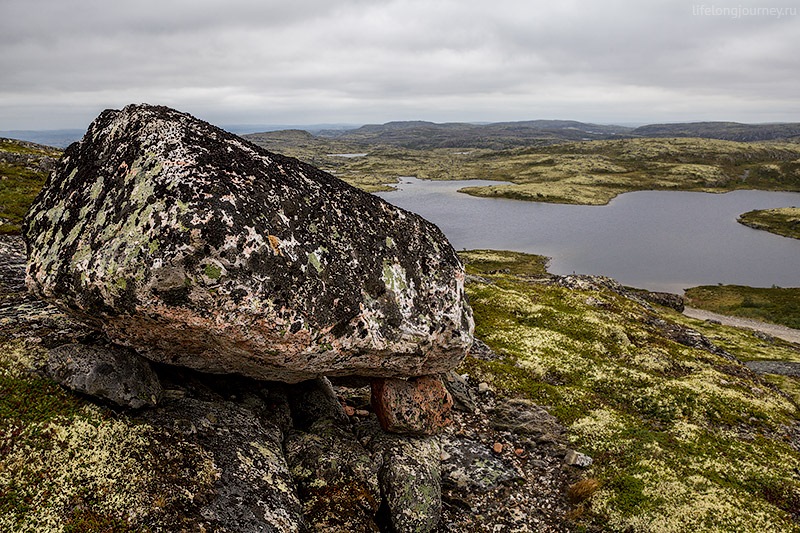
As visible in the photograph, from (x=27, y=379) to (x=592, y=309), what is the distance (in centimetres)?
4893

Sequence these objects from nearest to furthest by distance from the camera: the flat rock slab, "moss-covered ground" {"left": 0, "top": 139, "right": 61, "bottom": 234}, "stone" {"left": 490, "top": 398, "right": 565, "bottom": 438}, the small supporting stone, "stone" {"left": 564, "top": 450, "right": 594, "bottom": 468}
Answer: the small supporting stone → "stone" {"left": 564, "top": 450, "right": 594, "bottom": 468} → "stone" {"left": 490, "top": 398, "right": 565, "bottom": 438} → "moss-covered ground" {"left": 0, "top": 139, "right": 61, "bottom": 234} → the flat rock slab

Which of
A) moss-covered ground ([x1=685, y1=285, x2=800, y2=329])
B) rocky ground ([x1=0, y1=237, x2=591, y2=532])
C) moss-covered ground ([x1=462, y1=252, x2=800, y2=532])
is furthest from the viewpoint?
moss-covered ground ([x1=685, y1=285, x2=800, y2=329])

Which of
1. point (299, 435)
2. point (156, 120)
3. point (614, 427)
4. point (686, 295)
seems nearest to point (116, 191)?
point (156, 120)

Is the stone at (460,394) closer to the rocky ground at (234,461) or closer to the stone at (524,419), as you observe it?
the stone at (524,419)

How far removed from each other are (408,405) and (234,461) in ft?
25.1

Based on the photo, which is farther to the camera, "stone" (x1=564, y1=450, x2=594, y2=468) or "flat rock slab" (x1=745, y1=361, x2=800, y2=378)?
"flat rock slab" (x1=745, y1=361, x2=800, y2=378)

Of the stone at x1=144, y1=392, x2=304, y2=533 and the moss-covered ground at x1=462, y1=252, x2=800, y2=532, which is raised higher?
the stone at x1=144, y1=392, x2=304, y2=533

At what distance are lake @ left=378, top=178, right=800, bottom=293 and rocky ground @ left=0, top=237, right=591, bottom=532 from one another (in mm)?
103943

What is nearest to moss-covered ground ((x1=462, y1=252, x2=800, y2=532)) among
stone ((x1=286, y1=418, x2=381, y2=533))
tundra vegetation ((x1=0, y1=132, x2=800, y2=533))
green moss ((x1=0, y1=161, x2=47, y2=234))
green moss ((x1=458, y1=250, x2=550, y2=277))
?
tundra vegetation ((x1=0, y1=132, x2=800, y2=533))

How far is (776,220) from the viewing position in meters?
174

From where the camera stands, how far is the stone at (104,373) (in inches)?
499

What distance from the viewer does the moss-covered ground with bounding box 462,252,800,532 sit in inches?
733

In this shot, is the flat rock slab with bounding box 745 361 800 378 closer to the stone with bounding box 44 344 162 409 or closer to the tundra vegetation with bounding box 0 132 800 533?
the tundra vegetation with bounding box 0 132 800 533

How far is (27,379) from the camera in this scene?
1251 centimetres
